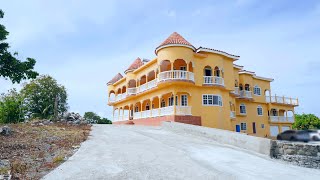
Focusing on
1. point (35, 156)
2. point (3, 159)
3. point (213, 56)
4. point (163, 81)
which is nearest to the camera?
point (3, 159)

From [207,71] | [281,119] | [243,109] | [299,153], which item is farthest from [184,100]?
[281,119]

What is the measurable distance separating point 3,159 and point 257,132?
125 ft

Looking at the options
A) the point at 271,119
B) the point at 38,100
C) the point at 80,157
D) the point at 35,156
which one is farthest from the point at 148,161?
the point at 38,100

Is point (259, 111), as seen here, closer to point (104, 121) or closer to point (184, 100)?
point (184, 100)

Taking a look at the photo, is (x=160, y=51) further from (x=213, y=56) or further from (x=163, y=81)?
(x=213, y=56)

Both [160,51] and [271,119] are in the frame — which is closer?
[160,51]

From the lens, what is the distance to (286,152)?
48.0 feet

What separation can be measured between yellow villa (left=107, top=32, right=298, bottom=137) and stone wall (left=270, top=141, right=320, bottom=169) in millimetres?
14340

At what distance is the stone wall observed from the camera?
45.8ft

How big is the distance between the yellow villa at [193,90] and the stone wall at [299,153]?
14340 mm

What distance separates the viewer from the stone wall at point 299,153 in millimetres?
13953

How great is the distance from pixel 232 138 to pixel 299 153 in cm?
477

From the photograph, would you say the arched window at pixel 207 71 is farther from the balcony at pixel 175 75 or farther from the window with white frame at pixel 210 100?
the balcony at pixel 175 75

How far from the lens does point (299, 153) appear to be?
14.3 meters
